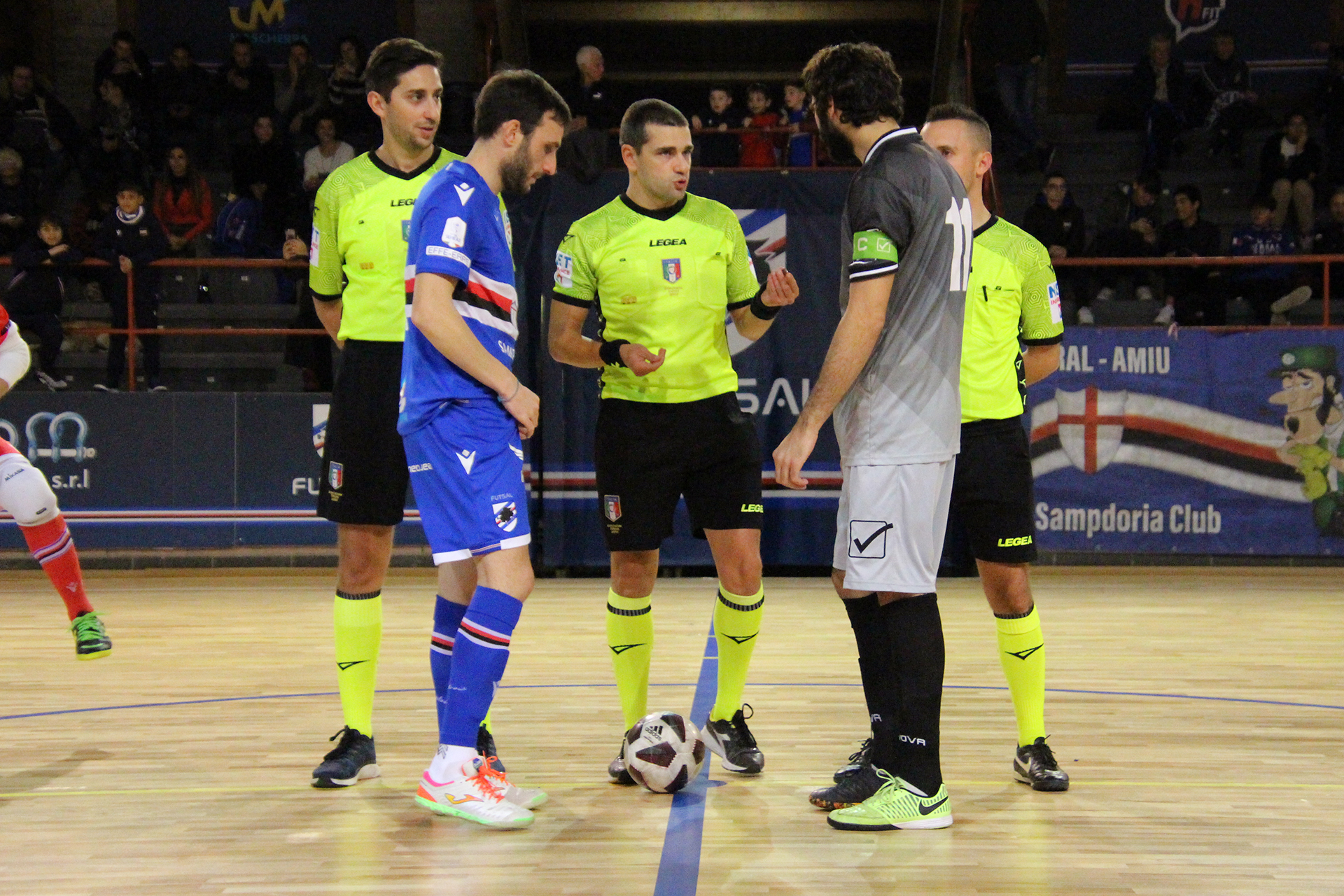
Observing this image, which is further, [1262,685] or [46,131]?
[46,131]

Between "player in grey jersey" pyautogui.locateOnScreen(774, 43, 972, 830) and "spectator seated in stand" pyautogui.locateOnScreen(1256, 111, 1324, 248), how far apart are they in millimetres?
10743

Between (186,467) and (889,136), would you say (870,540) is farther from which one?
(186,467)

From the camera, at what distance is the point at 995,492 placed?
4.40 m

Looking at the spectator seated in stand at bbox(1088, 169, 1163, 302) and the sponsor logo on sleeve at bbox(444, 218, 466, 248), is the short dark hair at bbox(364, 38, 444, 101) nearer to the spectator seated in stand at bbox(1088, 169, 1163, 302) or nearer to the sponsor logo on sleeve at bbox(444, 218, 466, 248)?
the sponsor logo on sleeve at bbox(444, 218, 466, 248)

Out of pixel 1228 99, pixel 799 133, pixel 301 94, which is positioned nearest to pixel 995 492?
pixel 799 133

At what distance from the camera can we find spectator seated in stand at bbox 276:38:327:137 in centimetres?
1445

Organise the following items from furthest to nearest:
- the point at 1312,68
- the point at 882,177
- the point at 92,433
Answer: the point at 1312,68
the point at 92,433
the point at 882,177

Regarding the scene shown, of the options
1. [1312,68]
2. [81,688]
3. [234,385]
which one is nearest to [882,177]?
[81,688]

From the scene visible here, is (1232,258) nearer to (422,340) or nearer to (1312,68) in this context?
(1312,68)

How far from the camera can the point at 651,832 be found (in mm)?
3814

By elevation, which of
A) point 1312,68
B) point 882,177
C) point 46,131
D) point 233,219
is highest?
point 1312,68

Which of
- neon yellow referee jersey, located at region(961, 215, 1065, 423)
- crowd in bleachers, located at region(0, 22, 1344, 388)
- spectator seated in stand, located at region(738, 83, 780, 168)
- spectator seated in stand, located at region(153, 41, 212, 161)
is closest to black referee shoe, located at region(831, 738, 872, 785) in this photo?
A: neon yellow referee jersey, located at region(961, 215, 1065, 423)

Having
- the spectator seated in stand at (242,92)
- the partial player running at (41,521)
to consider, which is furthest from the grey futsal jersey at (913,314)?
the spectator seated in stand at (242,92)

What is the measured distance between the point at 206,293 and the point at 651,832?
10.7 m
